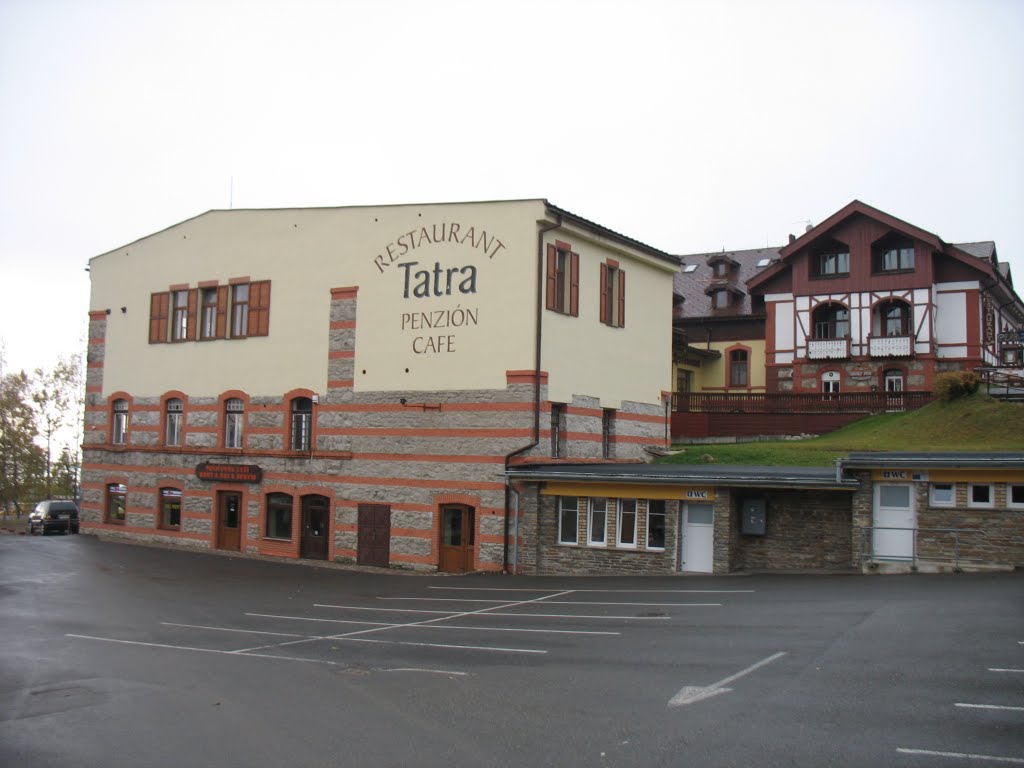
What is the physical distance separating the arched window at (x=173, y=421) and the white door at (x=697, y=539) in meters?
19.7

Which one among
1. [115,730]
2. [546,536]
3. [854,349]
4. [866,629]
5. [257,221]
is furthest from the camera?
[854,349]

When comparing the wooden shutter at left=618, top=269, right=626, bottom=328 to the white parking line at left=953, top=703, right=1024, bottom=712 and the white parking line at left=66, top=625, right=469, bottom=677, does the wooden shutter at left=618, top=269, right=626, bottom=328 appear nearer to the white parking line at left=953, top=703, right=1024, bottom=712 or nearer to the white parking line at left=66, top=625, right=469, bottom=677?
the white parking line at left=66, top=625, right=469, bottom=677

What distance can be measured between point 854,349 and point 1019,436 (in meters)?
14.3

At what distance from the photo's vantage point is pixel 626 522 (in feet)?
81.4

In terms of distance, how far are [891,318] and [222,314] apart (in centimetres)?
2907

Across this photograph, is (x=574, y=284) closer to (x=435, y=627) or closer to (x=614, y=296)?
(x=614, y=296)

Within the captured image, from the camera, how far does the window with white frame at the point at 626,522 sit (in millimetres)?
24734

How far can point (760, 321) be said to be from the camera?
160ft

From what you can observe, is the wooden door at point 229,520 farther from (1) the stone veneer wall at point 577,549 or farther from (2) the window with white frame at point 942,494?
(2) the window with white frame at point 942,494

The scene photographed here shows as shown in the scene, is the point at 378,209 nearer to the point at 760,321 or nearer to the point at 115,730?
the point at 115,730

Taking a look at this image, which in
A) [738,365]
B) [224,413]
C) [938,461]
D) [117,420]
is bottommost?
[938,461]

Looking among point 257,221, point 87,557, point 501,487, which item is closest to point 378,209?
point 257,221

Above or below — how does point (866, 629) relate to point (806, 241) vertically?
below

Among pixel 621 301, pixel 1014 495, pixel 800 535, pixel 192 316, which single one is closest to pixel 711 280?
pixel 621 301
